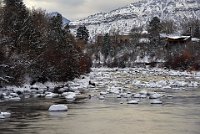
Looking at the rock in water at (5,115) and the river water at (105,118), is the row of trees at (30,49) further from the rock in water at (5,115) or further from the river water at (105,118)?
the rock in water at (5,115)

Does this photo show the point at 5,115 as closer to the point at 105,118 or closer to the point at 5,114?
the point at 5,114

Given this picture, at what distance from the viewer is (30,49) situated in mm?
52094

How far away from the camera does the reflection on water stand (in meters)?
21.9

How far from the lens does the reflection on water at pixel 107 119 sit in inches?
864

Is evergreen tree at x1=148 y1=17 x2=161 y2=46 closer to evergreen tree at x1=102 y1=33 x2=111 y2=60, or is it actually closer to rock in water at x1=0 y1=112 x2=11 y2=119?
evergreen tree at x1=102 y1=33 x2=111 y2=60

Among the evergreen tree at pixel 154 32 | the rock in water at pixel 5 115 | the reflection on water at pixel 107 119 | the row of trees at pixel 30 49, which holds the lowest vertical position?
the reflection on water at pixel 107 119

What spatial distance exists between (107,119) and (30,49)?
2827 cm

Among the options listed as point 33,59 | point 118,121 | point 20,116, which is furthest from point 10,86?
point 118,121

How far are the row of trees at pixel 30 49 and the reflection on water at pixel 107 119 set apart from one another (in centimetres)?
1414

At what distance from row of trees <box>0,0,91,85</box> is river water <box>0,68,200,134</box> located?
1332 cm

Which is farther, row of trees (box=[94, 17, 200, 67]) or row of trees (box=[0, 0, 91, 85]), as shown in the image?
row of trees (box=[94, 17, 200, 67])

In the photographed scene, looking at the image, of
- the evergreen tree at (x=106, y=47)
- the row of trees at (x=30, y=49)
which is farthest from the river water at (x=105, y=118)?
the evergreen tree at (x=106, y=47)

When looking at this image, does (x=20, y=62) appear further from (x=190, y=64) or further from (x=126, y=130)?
(x=190, y=64)

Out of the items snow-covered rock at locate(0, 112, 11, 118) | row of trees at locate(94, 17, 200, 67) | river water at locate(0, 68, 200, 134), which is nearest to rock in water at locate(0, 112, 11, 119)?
snow-covered rock at locate(0, 112, 11, 118)
